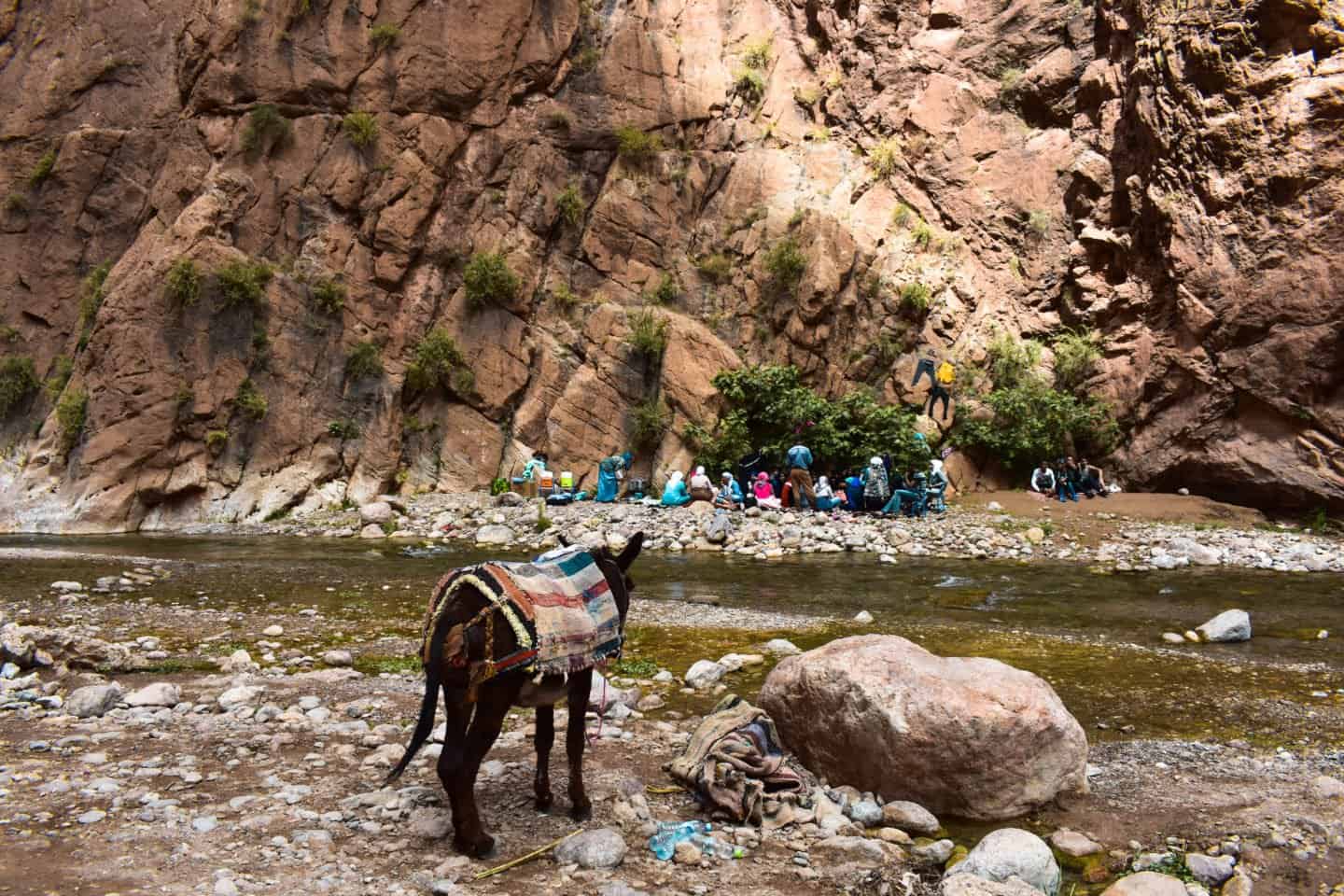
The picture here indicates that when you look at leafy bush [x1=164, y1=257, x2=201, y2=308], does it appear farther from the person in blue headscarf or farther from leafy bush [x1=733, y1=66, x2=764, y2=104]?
leafy bush [x1=733, y1=66, x2=764, y2=104]

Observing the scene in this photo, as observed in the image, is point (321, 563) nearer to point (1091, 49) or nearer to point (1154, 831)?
point (1154, 831)

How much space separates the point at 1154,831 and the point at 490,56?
92.7ft

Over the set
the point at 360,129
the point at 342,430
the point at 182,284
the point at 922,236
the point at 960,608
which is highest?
the point at 360,129

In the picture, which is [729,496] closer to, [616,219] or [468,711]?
[616,219]

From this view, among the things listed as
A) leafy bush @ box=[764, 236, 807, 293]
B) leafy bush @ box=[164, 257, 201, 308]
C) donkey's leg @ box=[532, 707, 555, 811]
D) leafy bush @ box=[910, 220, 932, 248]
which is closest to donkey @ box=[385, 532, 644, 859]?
donkey's leg @ box=[532, 707, 555, 811]

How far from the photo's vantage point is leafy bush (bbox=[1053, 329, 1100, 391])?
920 inches

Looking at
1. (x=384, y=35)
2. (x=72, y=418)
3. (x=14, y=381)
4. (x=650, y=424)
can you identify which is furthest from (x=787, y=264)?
(x=14, y=381)

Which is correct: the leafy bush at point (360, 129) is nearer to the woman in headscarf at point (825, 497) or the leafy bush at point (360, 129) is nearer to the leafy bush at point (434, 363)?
the leafy bush at point (434, 363)

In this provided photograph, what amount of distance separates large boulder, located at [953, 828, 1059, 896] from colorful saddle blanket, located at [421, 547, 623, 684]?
2.13 m

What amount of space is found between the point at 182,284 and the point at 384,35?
33.5 feet

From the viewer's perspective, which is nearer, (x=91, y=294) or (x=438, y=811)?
(x=438, y=811)

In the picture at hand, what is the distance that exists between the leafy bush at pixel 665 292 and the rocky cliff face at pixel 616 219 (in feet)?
0.37

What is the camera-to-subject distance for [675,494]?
2106 cm

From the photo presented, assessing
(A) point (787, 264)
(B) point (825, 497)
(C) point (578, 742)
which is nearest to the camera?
(C) point (578, 742)
